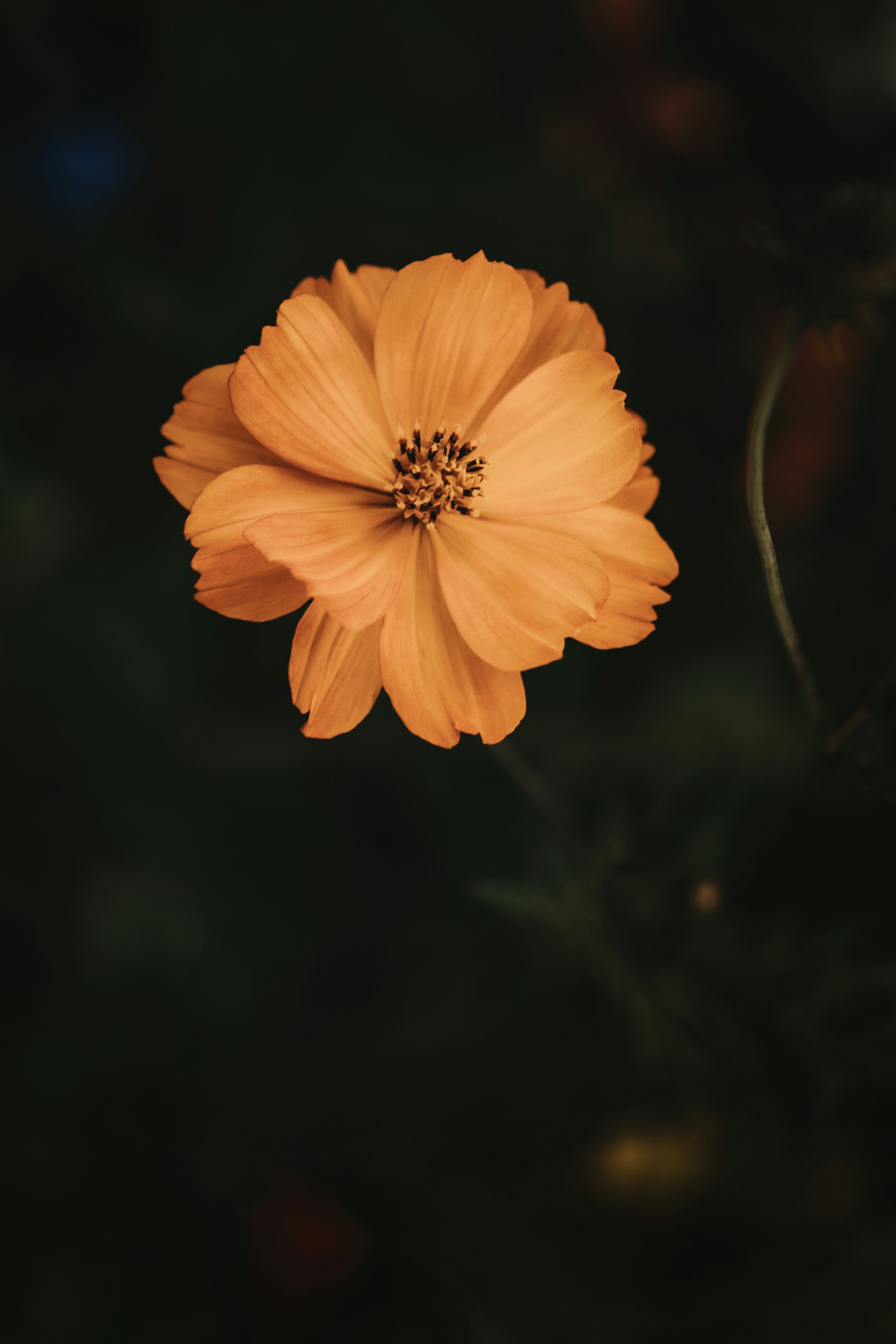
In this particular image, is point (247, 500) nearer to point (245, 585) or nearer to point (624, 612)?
point (245, 585)

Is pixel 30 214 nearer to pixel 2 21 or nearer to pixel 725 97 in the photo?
pixel 2 21

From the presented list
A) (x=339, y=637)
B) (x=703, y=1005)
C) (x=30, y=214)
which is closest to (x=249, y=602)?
(x=339, y=637)

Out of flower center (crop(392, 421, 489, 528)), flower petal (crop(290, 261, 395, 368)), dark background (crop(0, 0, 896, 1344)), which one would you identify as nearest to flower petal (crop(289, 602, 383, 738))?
flower center (crop(392, 421, 489, 528))

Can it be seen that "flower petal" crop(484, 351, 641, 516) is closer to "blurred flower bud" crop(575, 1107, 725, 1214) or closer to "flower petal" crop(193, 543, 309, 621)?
"flower petal" crop(193, 543, 309, 621)

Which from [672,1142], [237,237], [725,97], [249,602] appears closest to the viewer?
[249,602]

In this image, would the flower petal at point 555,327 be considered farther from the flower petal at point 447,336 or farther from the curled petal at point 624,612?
the curled petal at point 624,612

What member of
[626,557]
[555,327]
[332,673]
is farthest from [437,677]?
[555,327]
